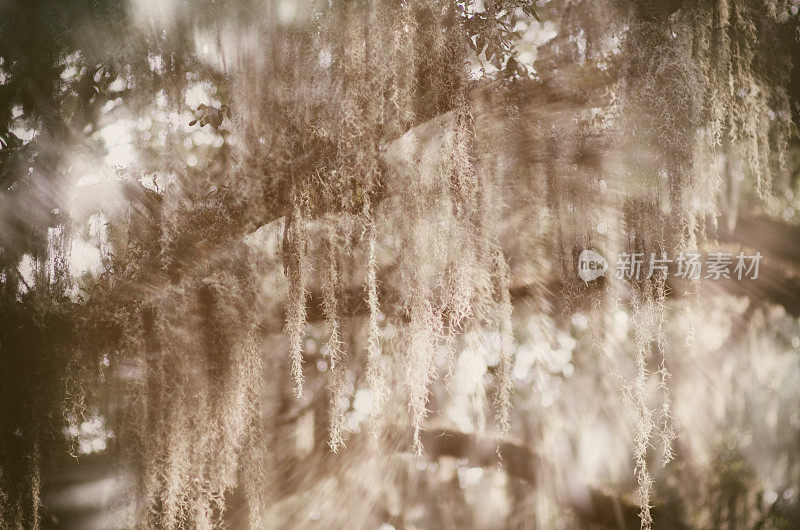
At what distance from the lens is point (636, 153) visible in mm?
1357

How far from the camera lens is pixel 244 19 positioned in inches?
56.2

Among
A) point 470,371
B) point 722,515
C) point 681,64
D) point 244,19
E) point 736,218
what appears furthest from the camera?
point 722,515

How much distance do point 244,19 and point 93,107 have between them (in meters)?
0.75

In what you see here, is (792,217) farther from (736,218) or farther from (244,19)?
(244,19)

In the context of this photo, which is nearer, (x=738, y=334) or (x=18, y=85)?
(x=18, y=85)

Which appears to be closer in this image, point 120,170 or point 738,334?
point 120,170

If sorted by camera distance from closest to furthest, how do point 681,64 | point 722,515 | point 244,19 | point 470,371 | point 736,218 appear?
point 681,64
point 244,19
point 470,371
point 736,218
point 722,515

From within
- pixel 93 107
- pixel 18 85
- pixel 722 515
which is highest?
pixel 18 85

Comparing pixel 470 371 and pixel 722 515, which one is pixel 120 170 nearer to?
pixel 470 371

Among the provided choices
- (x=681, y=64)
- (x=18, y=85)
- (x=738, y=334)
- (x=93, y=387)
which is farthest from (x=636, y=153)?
(x=18, y=85)

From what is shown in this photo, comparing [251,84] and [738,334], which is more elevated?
[251,84]

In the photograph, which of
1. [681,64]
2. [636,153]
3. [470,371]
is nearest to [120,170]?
[470,371]

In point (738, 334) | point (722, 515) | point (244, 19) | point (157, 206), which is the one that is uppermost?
point (244, 19)

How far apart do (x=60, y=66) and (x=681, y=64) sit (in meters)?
2.53
